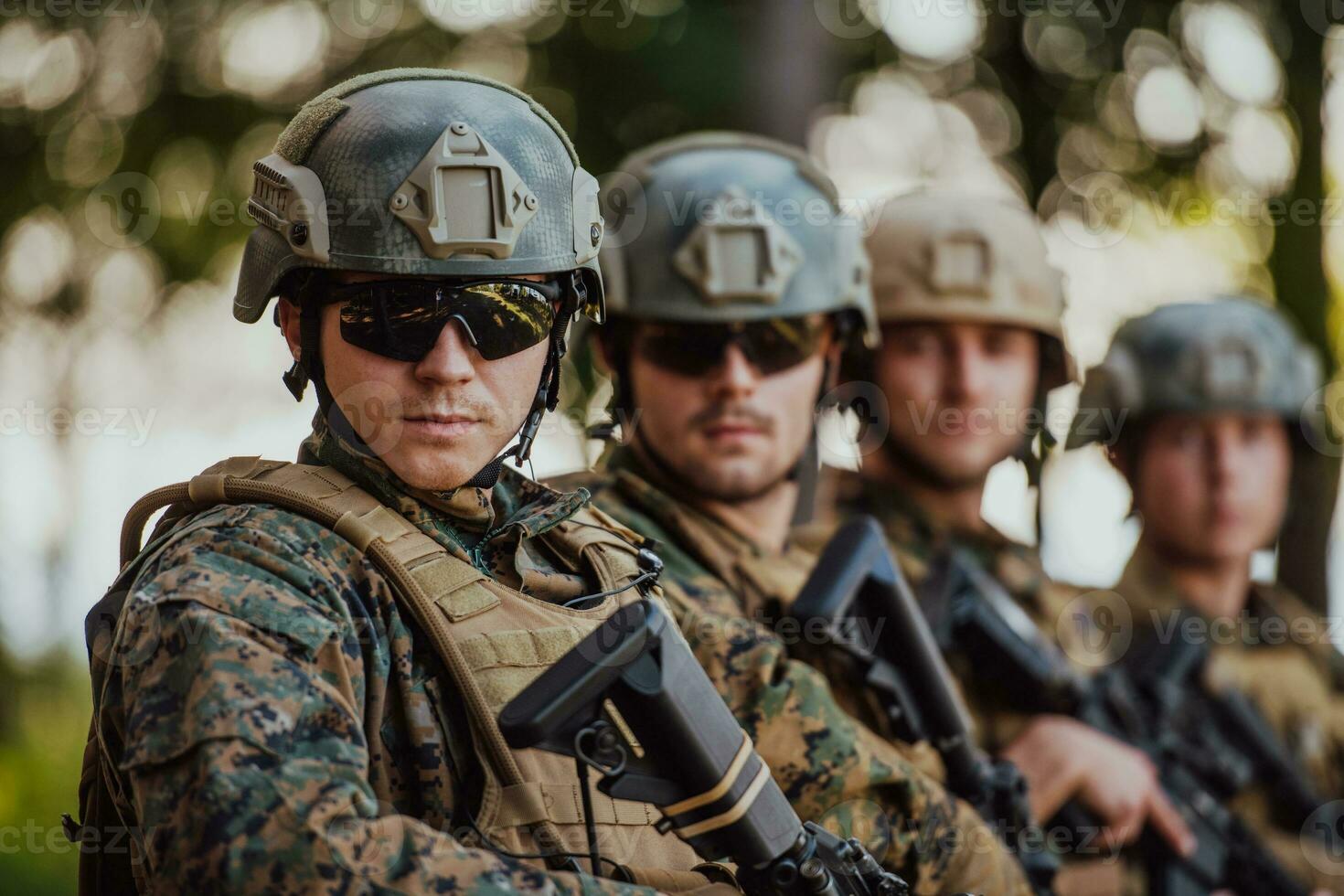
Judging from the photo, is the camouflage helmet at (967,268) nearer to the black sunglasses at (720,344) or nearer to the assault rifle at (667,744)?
the black sunglasses at (720,344)

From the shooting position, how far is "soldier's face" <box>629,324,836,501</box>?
4227 mm

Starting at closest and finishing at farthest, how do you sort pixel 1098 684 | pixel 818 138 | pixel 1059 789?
pixel 1059 789, pixel 1098 684, pixel 818 138

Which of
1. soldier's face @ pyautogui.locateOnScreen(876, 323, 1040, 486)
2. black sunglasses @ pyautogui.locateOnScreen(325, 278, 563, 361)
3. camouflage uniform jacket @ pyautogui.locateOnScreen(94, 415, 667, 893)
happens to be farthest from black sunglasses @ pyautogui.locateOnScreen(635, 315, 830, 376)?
camouflage uniform jacket @ pyautogui.locateOnScreen(94, 415, 667, 893)

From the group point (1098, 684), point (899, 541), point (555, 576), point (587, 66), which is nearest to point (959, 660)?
point (899, 541)

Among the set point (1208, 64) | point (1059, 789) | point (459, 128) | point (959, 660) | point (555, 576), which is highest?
point (1208, 64)

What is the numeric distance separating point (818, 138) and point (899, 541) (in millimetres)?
3687

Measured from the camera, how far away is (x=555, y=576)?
2.89 meters

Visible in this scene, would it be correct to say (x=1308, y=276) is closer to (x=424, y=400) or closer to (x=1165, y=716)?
(x=1165, y=716)

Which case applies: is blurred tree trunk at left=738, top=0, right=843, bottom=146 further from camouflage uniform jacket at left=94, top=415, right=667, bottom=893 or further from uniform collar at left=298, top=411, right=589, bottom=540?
camouflage uniform jacket at left=94, top=415, right=667, bottom=893

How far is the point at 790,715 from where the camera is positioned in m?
3.55

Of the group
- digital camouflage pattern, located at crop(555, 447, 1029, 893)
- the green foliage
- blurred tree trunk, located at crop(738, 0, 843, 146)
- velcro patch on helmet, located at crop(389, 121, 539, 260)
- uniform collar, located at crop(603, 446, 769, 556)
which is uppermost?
blurred tree trunk, located at crop(738, 0, 843, 146)

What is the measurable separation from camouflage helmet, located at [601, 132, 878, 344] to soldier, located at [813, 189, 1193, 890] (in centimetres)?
69

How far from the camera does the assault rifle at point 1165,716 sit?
16.7ft

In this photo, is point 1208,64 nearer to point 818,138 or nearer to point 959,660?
point 818,138
